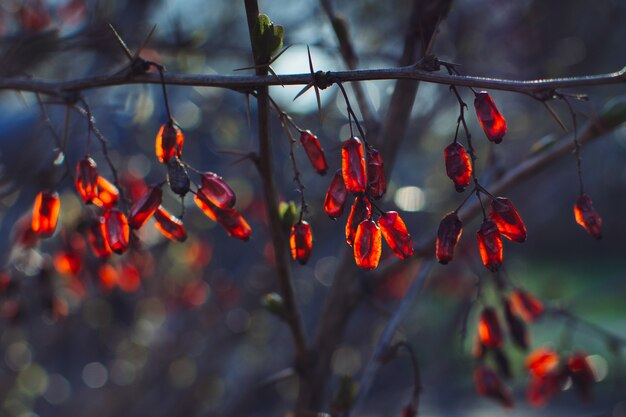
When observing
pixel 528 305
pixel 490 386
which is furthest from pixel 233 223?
pixel 528 305

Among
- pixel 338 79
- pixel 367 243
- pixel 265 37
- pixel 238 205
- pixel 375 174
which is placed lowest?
pixel 367 243

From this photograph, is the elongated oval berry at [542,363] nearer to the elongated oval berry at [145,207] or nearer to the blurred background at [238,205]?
the blurred background at [238,205]

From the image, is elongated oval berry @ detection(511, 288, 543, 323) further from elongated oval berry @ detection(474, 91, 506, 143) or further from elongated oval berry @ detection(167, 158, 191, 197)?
elongated oval berry @ detection(167, 158, 191, 197)

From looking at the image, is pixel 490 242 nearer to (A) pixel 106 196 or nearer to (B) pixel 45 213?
(A) pixel 106 196

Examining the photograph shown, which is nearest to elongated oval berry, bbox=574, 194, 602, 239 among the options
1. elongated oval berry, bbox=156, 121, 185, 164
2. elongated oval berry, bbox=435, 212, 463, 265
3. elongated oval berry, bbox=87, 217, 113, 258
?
elongated oval berry, bbox=435, 212, 463, 265

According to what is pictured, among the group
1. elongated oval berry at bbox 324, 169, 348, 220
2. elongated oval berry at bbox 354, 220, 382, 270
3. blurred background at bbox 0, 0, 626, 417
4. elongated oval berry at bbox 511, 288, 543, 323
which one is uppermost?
blurred background at bbox 0, 0, 626, 417

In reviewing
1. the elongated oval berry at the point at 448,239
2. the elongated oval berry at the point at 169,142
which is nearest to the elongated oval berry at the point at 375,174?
the elongated oval berry at the point at 448,239
